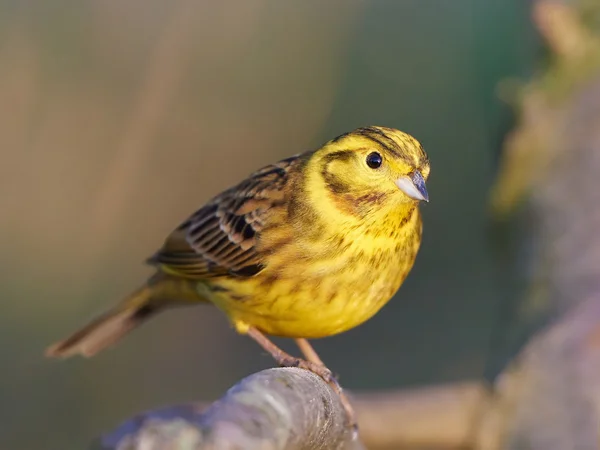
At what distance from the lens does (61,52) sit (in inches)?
245

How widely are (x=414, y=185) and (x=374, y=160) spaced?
0.41ft

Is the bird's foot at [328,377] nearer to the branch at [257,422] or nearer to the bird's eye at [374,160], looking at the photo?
the branch at [257,422]

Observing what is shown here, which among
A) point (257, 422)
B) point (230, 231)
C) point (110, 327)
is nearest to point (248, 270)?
point (230, 231)

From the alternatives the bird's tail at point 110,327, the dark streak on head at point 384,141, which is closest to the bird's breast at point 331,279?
the dark streak on head at point 384,141

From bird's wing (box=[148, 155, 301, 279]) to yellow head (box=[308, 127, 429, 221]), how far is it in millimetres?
259

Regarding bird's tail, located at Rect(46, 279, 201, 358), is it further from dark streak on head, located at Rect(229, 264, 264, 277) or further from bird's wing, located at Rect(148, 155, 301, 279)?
dark streak on head, located at Rect(229, 264, 264, 277)

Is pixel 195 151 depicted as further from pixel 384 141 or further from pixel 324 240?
pixel 384 141

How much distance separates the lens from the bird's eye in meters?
2.26

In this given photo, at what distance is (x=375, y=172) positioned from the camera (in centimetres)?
227

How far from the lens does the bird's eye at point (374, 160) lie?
88.8 inches

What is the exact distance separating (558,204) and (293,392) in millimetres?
2464

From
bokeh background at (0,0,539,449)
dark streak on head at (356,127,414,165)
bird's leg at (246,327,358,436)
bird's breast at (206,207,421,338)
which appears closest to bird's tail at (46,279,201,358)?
bird's leg at (246,327,358,436)

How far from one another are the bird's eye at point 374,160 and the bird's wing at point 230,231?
391 mm

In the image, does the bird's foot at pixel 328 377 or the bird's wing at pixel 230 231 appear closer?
the bird's foot at pixel 328 377
